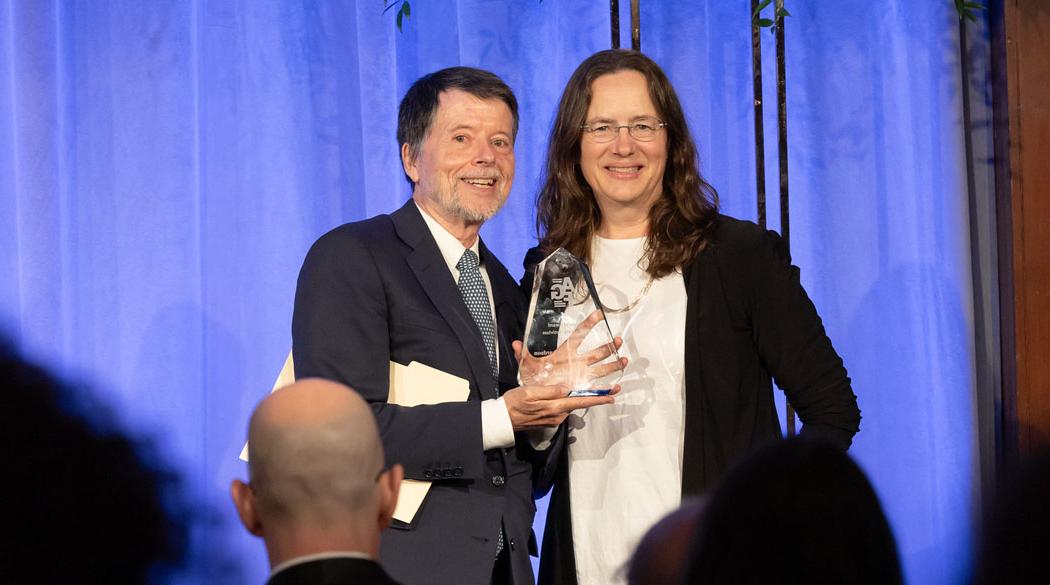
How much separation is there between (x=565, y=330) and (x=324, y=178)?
1.30m

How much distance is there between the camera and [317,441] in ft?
5.08

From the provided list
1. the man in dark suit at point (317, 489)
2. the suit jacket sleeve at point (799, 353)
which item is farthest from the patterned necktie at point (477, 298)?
the man in dark suit at point (317, 489)

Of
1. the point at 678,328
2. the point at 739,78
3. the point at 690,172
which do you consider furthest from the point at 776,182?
the point at 678,328

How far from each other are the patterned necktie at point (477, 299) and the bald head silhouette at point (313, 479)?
788 millimetres

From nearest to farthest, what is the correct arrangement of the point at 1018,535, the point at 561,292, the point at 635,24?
the point at 1018,535
the point at 561,292
the point at 635,24

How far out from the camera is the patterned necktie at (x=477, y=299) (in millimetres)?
2414

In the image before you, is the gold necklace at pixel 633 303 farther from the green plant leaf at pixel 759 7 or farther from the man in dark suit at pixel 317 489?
the green plant leaf at pixel 759 7

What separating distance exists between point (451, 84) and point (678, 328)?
2.49ft

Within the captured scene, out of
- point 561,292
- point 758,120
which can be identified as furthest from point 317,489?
point 758,120

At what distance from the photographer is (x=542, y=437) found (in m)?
2.43

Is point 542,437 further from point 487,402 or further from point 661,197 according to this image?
point 661,197

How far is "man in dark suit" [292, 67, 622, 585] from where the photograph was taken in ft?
7.34

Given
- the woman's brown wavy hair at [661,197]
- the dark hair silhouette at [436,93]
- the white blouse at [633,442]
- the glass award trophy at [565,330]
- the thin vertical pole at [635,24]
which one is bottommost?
the white blouse at [633,442]

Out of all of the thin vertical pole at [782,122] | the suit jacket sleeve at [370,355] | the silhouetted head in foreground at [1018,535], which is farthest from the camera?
the thin vertical pole at [782,122]
